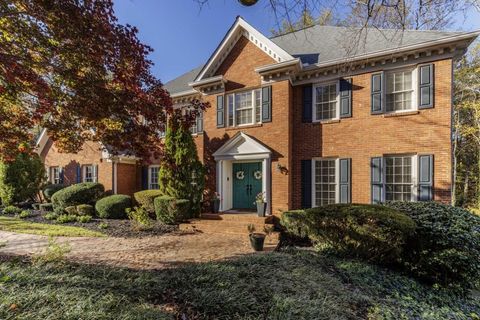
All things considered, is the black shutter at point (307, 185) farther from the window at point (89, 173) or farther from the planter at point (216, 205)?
the window at point (89, 173)

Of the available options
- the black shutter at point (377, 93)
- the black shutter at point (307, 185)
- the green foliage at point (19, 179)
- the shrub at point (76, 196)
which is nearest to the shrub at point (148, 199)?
the shrub at point (76, 196)

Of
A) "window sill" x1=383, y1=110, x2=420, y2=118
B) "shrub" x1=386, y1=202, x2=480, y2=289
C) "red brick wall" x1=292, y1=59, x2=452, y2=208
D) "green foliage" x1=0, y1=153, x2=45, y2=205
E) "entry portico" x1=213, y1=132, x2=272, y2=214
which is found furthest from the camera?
"green foliage" x1=0, y1=153, x2=45, y2=205

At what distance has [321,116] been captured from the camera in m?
9.98

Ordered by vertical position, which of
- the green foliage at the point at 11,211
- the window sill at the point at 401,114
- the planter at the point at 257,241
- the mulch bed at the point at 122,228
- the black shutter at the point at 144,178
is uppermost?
the window sill at the point at 401,114

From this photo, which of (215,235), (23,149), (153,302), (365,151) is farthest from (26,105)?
(365,151)

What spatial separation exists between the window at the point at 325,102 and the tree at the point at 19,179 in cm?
1675

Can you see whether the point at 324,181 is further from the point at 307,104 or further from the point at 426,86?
the point at 426,86

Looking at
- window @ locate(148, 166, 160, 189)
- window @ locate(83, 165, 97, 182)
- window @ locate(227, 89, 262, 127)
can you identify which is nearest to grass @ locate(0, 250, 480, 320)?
window @ locate(227, 89, 262, 127)

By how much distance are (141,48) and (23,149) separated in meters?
4.58

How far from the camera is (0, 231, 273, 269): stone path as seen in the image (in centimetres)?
599

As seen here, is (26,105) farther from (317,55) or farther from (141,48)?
(317,55)

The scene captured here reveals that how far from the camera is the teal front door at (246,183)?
35.2 feet

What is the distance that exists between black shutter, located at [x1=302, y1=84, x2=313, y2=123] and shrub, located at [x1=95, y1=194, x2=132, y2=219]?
9.41 m

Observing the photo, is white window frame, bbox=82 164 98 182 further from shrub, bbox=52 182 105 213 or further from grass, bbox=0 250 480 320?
grass, bbox=0 250 480 320
